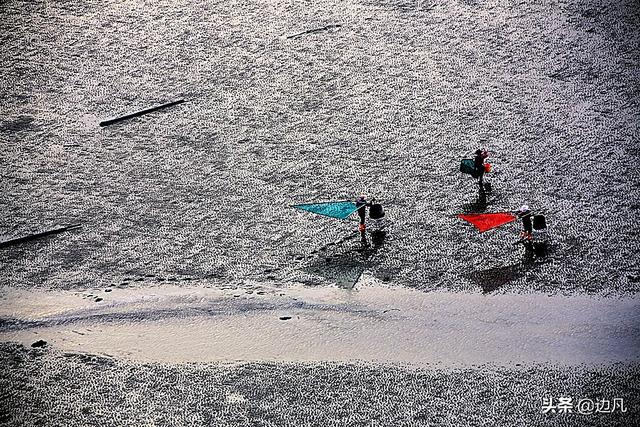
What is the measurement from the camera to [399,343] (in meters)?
2.20

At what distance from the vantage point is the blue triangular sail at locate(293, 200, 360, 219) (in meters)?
2.54

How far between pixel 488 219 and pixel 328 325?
57cm

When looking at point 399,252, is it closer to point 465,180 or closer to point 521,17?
point 465,180

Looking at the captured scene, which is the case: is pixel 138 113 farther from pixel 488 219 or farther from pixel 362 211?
pixel 488 219

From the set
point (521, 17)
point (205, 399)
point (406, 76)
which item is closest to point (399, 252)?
point (205, 399)

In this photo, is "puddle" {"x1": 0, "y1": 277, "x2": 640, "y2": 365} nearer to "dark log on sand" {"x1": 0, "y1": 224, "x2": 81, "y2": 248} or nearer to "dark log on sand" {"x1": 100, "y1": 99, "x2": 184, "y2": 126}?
"dark log on sand" {"x1": 0, "y1": 224, "x2": 81, "y2": 248}

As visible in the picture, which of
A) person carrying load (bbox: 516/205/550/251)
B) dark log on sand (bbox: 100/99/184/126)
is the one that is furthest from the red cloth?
dark log on sand (bbox: 100/99/184/126)

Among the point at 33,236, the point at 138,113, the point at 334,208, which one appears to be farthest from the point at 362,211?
the point at 138,113

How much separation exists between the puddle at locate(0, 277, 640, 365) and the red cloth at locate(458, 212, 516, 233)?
26cm

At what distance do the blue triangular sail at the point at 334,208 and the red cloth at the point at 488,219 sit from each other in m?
0.30

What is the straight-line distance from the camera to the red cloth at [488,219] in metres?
2.54

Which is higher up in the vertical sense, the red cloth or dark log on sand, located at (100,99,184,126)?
dark log on sand, located at (100,99,184,126)

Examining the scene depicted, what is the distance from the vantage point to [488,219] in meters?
2.56

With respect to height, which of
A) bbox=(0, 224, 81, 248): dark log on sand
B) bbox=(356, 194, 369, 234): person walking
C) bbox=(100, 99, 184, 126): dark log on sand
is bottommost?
bbox=(356, 194, 369, 234): person walking
